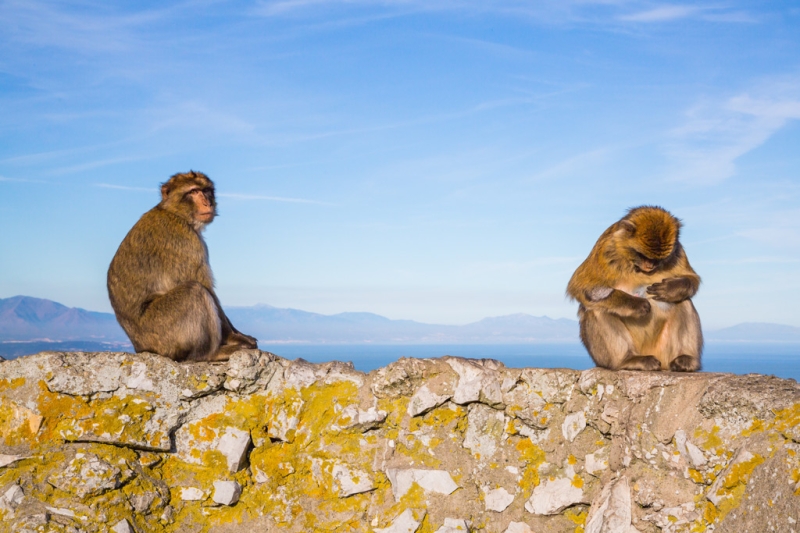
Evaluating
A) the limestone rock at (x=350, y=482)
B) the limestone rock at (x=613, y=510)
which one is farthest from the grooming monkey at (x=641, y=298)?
the limestone rock at (x=350, y=482)

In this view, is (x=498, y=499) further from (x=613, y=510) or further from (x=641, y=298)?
(x=641, y=298)

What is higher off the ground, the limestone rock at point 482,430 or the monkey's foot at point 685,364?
the monkey's foot at point 685,364

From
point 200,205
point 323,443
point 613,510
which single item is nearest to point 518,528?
point 613,510

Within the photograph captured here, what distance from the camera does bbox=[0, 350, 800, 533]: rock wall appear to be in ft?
12.8

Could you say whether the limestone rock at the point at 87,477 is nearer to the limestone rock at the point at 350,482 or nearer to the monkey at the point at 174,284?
the monkey at the point at 174,284

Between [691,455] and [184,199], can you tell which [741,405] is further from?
[184,199]

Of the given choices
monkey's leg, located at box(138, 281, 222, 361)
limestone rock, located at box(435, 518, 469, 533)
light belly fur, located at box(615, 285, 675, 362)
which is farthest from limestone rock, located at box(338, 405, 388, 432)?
light belly fur, located at box(615, 285, 675, 362)

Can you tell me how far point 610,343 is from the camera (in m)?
4.80

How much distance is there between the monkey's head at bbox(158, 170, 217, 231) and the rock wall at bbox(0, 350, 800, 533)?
143 cm

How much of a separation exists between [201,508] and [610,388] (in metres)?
2.38

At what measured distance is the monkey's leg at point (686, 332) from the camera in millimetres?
4770

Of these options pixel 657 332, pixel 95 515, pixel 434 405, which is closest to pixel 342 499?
pixel 434 405

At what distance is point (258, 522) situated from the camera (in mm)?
4000

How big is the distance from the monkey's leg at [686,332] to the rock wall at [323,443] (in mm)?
842
